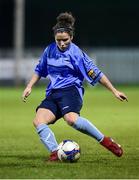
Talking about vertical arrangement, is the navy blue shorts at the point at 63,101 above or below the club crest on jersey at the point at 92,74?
below

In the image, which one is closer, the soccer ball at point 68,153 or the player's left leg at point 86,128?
the soccer ball at point 68,153

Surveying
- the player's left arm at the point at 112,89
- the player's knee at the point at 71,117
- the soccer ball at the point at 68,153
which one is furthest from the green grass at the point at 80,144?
the player's left arm at the point at 112,89

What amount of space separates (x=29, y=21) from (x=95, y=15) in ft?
10.6

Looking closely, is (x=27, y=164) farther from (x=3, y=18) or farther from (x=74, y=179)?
(x=3, y=18)

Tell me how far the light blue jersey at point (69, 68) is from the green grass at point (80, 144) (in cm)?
99

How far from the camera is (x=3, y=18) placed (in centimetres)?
4050

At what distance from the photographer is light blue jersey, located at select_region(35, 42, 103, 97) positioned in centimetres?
1058

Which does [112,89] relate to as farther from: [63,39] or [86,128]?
[63,39]

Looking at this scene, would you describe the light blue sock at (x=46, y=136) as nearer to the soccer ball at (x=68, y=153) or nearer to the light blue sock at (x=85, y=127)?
the soccer ball at (x=68, y=153)

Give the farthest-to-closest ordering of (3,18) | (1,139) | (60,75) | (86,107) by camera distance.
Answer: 1. (3,18)
2. (86,107)
3. (1,139)
4. (60,75)

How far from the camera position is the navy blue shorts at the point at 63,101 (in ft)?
34.5

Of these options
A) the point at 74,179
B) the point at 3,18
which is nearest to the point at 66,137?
the point at 74,179

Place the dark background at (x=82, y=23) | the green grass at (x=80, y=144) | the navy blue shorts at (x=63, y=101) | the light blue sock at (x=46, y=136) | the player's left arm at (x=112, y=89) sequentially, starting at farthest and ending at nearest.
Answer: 1. the dark background at (x=82, y=23)
2. the navy blue shorts at (x=63, y=101)
3. the light blue sock at (x=46, y=136)
4. the player's left arm at (x=112, y=89)
5. the green grass at (x=80, y=144)

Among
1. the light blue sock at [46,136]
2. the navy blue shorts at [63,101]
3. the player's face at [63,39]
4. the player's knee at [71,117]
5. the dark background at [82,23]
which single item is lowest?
the dark background at [82,23]
